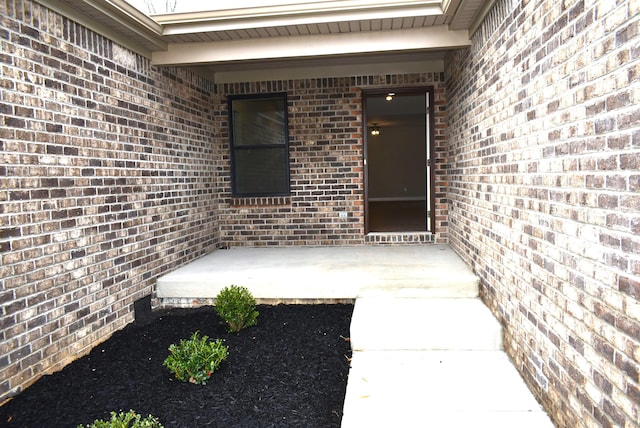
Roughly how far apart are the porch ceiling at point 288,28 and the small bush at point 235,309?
2.71 metres

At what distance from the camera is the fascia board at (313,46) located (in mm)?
4633

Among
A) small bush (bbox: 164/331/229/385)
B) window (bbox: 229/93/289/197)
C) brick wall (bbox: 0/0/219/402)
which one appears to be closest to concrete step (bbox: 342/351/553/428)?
small bush (bbox: 164/331/229/385)

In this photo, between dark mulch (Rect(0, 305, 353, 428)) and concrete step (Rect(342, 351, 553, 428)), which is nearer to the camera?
concrete step (Rect(342, 351, 553, 428))

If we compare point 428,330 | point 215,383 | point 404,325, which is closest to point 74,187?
point 215,383

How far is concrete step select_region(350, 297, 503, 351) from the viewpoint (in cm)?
336

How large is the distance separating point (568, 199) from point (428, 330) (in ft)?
5.32

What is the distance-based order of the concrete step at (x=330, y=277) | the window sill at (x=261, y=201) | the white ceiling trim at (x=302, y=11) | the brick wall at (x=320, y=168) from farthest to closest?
the window sill at (x=261, y=201), the brick wall at (x=320, y=168), the concrete step at (x=330, y=277), the white ceiling trim at (x=302, y=11)

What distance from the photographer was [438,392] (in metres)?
2.71

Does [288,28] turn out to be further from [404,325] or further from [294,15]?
[404,325]

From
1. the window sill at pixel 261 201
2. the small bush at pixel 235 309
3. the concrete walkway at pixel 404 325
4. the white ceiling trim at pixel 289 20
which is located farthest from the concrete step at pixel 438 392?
the window sill at pixel 261 201

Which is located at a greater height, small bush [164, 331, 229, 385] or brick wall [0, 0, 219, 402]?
brick wall [0, 0, 219, 402]

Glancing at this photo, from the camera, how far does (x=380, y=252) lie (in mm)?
5883

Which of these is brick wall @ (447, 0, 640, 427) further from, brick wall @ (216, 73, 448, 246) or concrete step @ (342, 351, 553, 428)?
brick wall @ (216, 73, 448, 246)

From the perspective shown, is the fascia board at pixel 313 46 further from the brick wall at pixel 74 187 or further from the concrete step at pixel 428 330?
the concrete step at pixel 428 330
